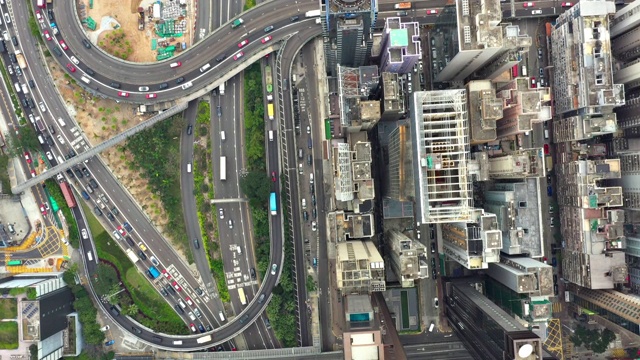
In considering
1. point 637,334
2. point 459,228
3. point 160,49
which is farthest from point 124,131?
point 637,334

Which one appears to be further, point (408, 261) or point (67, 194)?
point (67, 194)

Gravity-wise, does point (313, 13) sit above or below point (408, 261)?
above

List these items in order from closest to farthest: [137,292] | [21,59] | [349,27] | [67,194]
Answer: [349,27], [21,59], [67,194], [137,292]

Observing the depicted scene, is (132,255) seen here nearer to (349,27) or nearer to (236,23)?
(236,23)

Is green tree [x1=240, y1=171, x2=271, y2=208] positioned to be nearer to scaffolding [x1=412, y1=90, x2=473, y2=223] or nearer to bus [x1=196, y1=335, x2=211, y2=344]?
bus [x1=196, y1=335, x2=211, y2=344]

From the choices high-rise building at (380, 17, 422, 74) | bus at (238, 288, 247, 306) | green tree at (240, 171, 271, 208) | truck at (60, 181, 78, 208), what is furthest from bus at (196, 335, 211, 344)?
high-rise building at (380, 17, 422, 74)

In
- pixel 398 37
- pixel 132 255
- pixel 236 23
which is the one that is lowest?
pixel 132 255

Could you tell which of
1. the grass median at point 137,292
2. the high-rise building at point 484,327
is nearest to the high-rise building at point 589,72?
the high-rise building at point 484,327

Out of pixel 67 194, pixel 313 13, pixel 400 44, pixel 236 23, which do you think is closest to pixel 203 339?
pixel 67 194
